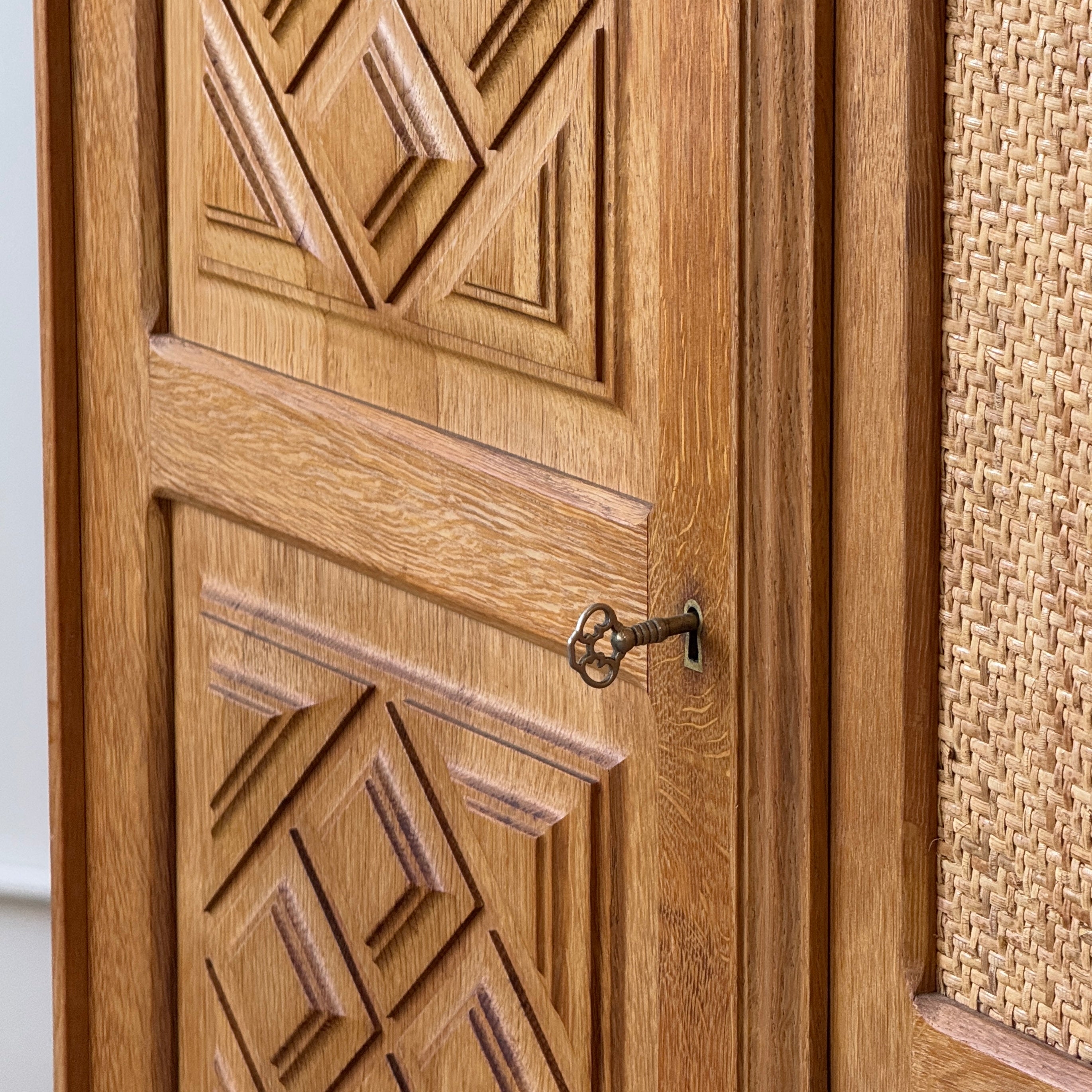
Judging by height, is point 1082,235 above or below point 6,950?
above

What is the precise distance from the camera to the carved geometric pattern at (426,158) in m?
0.85

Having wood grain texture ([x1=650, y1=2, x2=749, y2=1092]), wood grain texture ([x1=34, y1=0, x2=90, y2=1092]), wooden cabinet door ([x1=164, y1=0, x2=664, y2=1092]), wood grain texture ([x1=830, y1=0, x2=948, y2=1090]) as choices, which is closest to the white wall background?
wood grain texture ([x1=34, y1=0, x2=90, y2=1092])

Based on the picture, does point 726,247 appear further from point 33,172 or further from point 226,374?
point 33,172

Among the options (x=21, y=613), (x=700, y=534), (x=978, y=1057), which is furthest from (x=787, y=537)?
(x=21, y=613)

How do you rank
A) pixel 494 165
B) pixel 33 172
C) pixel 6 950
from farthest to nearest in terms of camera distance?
pixel 6 950
pixel 33 172
pixel 494 165

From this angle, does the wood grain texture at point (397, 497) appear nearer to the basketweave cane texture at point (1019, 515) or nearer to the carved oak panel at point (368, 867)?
the carved oak panel at point (368, 867)

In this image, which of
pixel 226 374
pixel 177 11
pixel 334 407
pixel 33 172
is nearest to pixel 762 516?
pixel 334 407

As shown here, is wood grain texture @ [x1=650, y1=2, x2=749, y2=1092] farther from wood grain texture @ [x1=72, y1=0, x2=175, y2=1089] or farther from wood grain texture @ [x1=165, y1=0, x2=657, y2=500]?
wood grain texture @ [x1=72, y1=0, x2=175, y2=1089]

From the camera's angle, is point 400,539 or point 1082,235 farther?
point 400,539

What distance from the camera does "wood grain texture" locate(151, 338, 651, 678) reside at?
0.86 meters

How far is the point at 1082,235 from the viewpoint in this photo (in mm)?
649

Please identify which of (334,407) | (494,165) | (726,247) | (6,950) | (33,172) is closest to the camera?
(726,247)

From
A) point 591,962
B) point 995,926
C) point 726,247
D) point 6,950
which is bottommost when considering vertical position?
point 6,950

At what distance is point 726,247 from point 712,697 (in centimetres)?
22
